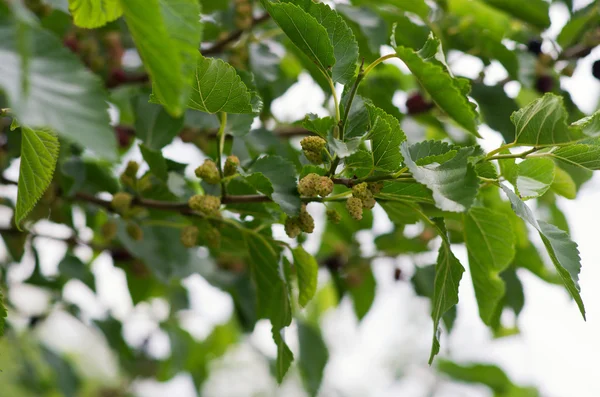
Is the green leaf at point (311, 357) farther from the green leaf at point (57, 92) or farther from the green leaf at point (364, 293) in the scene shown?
the green leaf at point (57, 92)

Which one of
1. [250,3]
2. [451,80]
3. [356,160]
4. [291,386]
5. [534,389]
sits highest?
[451,80]

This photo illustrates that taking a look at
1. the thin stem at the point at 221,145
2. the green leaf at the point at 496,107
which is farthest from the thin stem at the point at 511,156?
the green leaf at the point at 496,107

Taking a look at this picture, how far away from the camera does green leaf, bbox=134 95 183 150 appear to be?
1104 mm

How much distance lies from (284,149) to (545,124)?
695 mm

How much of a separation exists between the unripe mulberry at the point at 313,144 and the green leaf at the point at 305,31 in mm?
78

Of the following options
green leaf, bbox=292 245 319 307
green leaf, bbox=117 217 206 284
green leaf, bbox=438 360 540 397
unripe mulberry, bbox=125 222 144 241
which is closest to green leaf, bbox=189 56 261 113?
green leaf, bbox=292 245 319 307

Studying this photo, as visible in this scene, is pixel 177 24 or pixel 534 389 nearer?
pixel 177 24

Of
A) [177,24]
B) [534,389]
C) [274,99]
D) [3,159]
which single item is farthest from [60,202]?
[534,389]

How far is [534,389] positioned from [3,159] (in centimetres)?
213

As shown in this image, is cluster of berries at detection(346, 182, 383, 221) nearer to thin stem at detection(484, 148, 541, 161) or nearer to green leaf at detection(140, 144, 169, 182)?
thin stem at detection(484, 148, 541, 161)

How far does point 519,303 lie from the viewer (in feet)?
4.56

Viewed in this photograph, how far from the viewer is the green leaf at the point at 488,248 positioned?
822 millimetres

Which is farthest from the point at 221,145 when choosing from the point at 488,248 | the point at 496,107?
the point at 496,107

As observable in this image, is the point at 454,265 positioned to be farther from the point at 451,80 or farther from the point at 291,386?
the point at 291,386
